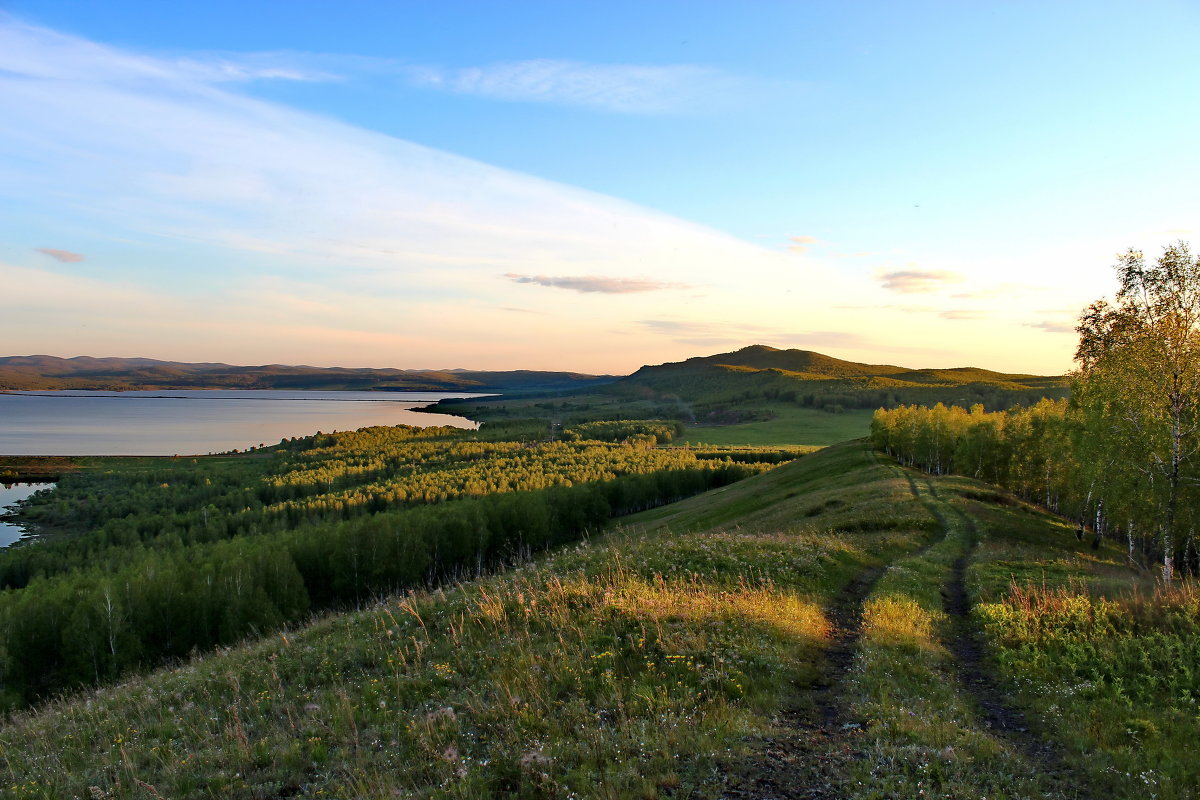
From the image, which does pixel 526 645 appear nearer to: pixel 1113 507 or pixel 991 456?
pixel 1113 507

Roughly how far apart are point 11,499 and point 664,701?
203m

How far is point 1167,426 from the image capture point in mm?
27531

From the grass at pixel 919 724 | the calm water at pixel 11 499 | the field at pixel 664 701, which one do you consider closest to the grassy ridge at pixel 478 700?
the field at pixel 664 701

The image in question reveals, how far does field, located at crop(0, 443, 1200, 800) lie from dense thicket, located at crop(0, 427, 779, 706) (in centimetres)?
544

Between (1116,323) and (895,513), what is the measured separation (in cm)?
1547

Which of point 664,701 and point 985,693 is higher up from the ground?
point 664,701

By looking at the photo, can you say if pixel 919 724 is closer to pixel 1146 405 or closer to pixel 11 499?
pixel 1146 405

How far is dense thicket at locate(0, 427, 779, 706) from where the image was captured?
47.5 metres

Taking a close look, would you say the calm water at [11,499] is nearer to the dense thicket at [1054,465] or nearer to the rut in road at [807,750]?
the rut in road at [807,750]

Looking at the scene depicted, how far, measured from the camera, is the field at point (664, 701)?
7781 mm

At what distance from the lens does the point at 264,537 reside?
75688mm

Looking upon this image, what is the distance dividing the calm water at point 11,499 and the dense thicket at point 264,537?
826cm

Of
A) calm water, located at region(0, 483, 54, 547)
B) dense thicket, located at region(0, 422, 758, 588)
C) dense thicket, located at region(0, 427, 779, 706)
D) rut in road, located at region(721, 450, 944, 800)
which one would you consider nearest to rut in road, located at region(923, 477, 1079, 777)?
rut in road, located at region(721, 450, 944, 800)

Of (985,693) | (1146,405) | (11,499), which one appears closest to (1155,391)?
(1146,405)
